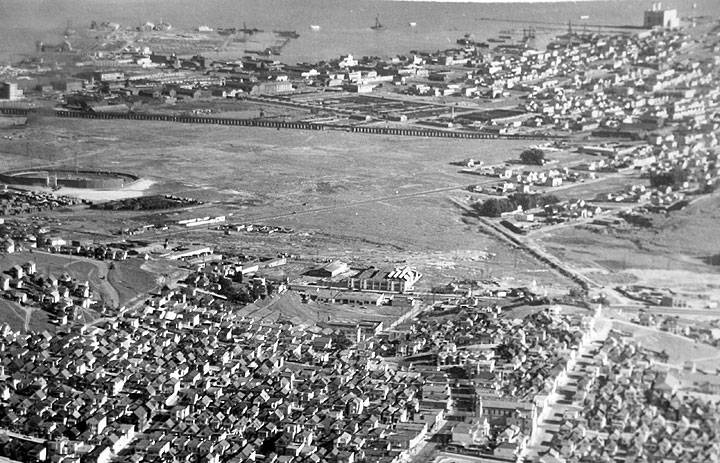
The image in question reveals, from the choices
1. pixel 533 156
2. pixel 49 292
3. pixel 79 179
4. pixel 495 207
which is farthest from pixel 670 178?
pixel 49 292

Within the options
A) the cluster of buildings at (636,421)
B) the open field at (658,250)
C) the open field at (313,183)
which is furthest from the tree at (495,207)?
the cluster of buildings at (636,421)

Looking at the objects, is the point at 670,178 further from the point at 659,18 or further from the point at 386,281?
the point at 659,18

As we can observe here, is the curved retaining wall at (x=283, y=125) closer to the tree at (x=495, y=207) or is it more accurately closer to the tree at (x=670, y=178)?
the tree at (x=670, y=178)

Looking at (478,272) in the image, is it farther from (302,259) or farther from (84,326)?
(84,326)

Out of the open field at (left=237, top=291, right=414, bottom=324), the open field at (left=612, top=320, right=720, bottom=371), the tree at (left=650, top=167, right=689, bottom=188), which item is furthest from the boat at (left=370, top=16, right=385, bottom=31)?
the open field at (left=612, top=320, right=720, bottom=371)

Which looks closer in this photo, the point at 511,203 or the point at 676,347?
the point at 676,347

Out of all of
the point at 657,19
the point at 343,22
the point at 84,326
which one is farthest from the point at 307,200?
the point at 343,22
